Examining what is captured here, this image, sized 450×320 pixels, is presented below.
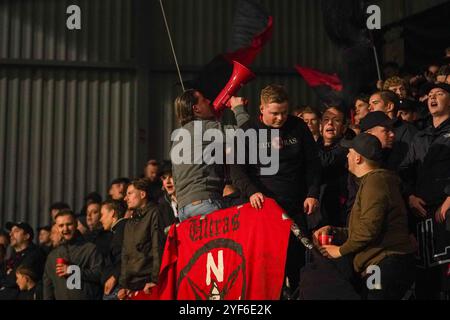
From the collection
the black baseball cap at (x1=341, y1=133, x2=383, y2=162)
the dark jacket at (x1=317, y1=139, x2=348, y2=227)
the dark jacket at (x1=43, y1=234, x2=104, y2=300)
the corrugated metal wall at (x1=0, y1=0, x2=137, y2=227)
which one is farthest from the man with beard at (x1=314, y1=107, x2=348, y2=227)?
the corrugated metal wall at (x1=0, y1=0, x2=137, y2=227)

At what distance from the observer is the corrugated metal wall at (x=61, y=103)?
1436 centimetres

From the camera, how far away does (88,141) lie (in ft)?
47.7

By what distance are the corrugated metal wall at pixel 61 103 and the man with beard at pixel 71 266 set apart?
4.30 metres

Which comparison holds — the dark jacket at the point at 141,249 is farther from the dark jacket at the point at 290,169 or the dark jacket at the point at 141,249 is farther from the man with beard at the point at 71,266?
the dark jacket at the point at 290,169

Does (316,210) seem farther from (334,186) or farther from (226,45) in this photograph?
(226,45)

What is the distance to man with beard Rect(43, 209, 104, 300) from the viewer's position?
31.0 feet

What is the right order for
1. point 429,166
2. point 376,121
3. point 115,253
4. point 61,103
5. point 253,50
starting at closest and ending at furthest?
point 429,166, point 376,121, point 115,253, point 253,50, point 61,103

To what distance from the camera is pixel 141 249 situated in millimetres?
8312

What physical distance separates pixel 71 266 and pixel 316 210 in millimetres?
3653

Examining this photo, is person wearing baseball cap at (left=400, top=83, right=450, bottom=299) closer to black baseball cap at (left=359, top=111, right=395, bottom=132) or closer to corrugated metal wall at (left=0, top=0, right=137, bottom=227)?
black baseball cap at (left=359, top=111, right=395, bottom=132)

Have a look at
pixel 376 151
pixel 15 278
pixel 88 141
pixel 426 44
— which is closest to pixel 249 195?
pixel 376 151

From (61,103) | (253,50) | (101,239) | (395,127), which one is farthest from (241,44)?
(395,127)

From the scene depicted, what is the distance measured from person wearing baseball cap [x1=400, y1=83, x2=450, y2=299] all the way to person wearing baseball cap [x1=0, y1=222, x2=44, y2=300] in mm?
5454

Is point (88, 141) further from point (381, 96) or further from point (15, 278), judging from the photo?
point (381, 96)
